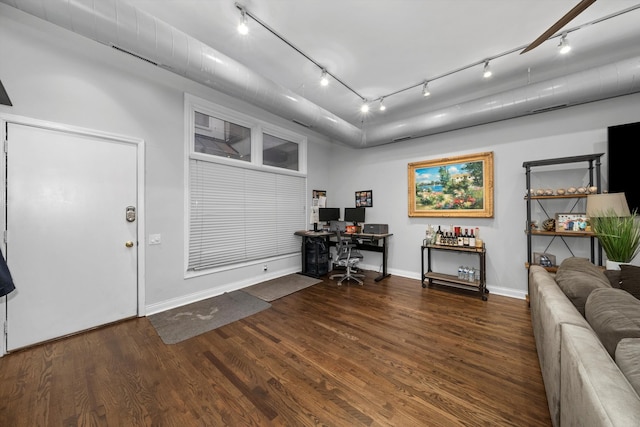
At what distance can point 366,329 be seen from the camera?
8.92 feet

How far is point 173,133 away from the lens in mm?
3305

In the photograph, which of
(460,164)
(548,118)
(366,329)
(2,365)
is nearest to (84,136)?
(2,365)

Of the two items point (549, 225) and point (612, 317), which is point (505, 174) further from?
point (612, 317)

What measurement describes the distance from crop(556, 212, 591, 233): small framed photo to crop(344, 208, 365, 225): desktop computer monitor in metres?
3.02

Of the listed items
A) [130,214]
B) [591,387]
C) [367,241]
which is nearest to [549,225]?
[367,241]

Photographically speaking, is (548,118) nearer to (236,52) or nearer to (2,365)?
(236,52)

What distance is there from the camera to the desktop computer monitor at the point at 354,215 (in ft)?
16.8

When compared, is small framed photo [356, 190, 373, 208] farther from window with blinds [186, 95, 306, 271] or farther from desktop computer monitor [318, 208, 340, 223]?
window with blinds [186, 95, 306, 271]

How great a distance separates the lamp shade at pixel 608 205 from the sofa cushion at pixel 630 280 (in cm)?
78

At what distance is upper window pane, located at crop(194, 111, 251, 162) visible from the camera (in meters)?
3.65

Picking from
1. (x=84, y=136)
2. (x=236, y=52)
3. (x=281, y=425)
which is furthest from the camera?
(x=236, y=52)

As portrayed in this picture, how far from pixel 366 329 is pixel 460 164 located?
328 cm

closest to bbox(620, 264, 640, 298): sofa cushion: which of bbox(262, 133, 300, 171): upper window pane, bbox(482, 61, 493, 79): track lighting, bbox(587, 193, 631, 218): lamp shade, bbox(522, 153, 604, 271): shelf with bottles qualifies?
bbox(587, 193, 631, 218): lamp shade

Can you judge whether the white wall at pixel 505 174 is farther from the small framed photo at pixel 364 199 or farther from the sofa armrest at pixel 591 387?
the sofa armrest at pixel 591 387
